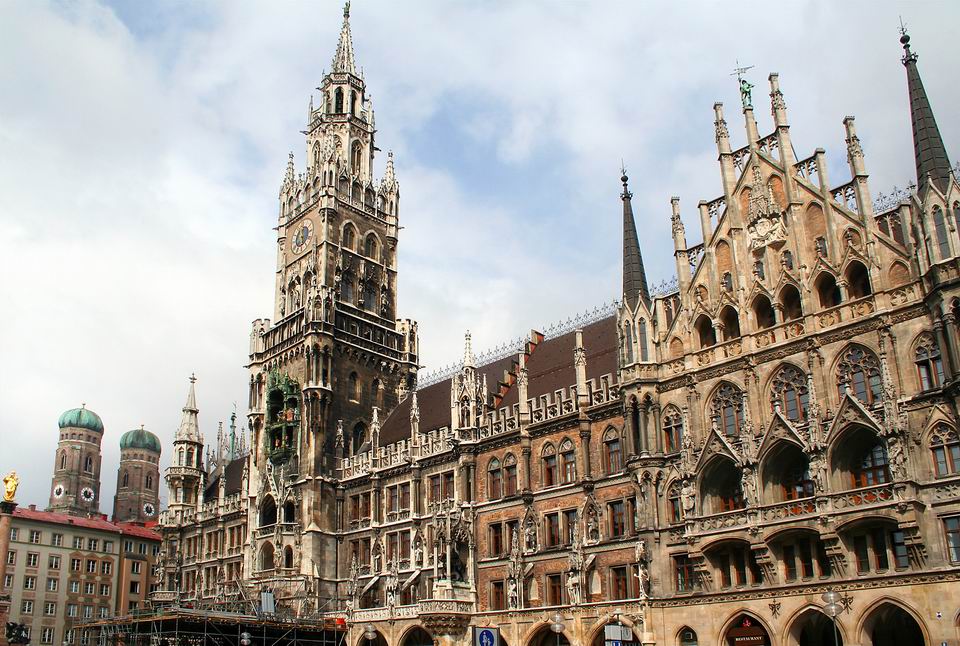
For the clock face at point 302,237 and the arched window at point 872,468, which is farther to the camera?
the clock face at point 302,237

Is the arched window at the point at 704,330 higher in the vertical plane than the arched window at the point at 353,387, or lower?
lower

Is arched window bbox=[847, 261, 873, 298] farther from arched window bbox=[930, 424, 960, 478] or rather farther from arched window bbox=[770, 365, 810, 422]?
arched window bbox=[930, 424, 960, 478]

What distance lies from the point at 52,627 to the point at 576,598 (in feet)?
175

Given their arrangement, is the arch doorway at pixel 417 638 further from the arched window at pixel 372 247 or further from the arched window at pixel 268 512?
the arched window at pixel 372 247

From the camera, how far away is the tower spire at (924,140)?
33875 millimetres

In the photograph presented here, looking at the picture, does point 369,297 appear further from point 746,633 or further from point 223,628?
point 746,633

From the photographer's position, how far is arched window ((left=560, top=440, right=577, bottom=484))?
4385 centimetres

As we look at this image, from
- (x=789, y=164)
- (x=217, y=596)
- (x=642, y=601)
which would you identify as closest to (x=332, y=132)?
(x=217, y=596)

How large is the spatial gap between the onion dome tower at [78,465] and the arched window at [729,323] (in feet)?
402

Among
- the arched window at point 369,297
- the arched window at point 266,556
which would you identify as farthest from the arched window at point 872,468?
the arched window at point 369,297

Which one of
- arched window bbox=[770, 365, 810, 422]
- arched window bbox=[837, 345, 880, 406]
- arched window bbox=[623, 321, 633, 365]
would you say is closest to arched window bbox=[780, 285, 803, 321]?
arched window bbox=[770, 365, 810, 422]

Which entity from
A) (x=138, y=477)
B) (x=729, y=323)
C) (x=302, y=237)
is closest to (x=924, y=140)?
(x=729, y=323)

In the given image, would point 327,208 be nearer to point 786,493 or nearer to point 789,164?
point 789,164

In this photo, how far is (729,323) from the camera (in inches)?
1542
